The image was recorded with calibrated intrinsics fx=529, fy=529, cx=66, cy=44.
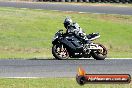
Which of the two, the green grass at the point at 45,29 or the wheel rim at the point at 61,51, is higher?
the wheel rim at the point at 61,51

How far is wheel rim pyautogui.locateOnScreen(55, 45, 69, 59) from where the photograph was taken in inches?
724

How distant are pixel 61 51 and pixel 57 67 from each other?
2435 millimetres

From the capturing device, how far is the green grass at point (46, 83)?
12.1m

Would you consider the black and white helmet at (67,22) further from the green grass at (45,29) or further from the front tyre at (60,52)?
the green grass at (45,29)

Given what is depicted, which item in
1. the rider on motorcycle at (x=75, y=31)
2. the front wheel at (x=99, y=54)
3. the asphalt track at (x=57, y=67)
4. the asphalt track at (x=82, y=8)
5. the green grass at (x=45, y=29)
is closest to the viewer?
the asphalt track at (x=57, y=67)

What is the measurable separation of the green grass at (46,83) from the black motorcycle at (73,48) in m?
5.12

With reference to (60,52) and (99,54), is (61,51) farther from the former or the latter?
(99,54)

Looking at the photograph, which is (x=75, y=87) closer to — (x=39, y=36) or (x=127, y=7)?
(x=39, y=36)

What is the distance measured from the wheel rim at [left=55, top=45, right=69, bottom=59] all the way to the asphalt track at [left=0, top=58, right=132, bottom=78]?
0.68 metres

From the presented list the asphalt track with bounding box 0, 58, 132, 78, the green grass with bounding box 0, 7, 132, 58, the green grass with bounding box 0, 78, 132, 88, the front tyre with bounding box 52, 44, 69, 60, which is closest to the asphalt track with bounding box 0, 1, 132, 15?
the green grass with bounding box 0, 7, 132, 58

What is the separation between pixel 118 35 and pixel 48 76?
17804 mm

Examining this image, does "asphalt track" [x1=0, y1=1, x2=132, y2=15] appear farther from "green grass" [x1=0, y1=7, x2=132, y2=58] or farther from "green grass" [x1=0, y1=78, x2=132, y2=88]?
"green grass" [x1=0, y1=78, x2=132, y2=88]

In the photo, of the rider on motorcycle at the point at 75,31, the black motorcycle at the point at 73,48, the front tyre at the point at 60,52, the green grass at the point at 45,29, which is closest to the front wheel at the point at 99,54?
the black motorcycle at the point at 73,48

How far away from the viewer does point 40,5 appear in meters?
44.5
